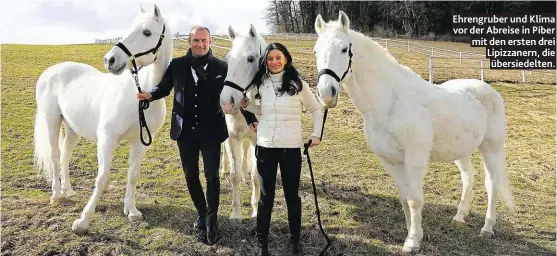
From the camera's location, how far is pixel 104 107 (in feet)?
13.9

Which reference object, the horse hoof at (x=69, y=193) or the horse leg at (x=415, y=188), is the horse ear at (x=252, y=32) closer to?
the horse leg at (x=415, y=188)

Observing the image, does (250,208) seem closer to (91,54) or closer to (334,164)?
(334,164)

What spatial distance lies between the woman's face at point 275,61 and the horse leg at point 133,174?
1816 millimetres

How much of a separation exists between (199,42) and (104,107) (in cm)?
135

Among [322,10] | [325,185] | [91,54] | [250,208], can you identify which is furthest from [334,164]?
[322,10]

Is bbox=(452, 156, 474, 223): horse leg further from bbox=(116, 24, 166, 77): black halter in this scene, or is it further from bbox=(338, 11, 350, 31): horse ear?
bbox=(116, 24, 166, 77): black halter

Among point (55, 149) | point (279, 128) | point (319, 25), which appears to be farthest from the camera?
point (55, 149)

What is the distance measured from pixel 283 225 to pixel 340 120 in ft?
20.7

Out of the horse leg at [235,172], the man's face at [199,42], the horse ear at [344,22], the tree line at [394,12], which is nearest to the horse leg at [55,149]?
the horse leg at [235,172]

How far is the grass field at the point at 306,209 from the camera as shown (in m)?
3.98

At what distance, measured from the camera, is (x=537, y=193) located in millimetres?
6105

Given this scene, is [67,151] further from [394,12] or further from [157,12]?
[394,12]

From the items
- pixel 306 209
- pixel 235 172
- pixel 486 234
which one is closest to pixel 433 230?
pixel 486 234

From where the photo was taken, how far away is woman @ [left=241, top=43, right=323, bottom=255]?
341 centimetres
